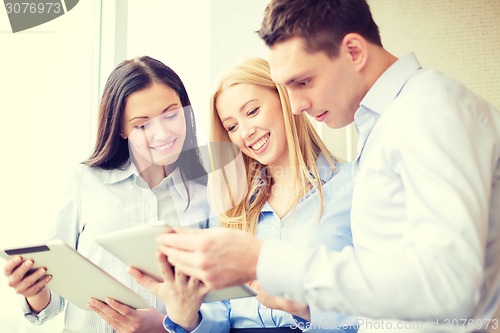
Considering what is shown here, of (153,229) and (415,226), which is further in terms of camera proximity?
(153,229)

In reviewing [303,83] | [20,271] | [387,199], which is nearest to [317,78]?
[303,83]

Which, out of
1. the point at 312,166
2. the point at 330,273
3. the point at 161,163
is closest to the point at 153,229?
the point at 330,273

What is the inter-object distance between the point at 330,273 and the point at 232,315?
2.16ft

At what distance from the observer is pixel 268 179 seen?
1.44m

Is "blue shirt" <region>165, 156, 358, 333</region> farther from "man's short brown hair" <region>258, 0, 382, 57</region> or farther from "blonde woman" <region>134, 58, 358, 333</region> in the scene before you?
"man's short brown hair" <region>258, 0, 382, 57</region>

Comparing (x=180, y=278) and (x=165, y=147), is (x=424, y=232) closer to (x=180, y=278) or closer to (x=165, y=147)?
(x=180, y=278)

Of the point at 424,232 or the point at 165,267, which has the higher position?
the point at 424,232

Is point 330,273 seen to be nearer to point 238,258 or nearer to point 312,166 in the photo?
point 238,258

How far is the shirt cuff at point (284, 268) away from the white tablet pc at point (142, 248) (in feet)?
0.57

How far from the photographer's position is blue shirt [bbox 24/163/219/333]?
1403 mm

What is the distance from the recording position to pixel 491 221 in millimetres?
824

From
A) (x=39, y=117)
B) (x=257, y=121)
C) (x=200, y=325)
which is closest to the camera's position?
(x=200, y=325)

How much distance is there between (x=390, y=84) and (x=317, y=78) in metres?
0.12

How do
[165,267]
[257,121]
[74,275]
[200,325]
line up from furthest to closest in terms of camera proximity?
[257,121] < [200,325] < [74,275] < [165,267]
